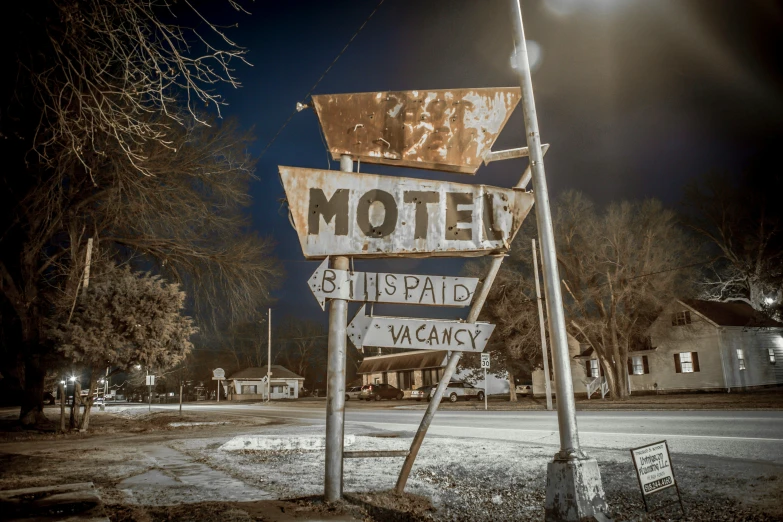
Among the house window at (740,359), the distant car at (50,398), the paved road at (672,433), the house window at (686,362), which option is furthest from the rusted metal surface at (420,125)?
the distant car at (50,398)

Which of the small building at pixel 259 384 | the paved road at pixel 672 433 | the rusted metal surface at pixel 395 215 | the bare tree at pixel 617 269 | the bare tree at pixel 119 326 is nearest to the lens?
the rusted metal surface at pixel 395 215

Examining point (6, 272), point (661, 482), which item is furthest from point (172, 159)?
point (661, 482)

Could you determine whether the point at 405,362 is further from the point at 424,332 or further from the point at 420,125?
the point at 420,125

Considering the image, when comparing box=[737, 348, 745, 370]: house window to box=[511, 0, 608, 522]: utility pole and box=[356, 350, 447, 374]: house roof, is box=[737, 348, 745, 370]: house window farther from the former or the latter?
box=[511, 0, 608, 522]: utility pole

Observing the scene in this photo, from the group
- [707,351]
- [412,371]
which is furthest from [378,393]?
[707,351]

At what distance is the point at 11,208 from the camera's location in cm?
1925

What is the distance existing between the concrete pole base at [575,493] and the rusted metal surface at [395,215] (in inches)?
90.2

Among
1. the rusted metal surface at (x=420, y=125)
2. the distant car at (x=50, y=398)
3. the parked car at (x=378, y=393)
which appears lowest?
the distant car at (x=50, y=398)

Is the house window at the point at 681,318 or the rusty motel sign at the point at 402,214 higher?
the house window at the point at 681,318

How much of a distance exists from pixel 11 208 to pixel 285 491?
18500 millimetres

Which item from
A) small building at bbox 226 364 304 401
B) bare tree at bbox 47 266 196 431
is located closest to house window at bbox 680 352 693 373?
bare tree at bbox 47 266 196 431

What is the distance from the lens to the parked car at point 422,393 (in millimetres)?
43600

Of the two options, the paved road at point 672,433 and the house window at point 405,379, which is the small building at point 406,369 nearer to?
the house window at point 405,379

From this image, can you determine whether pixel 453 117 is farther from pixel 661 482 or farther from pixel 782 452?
pixel 782 452
